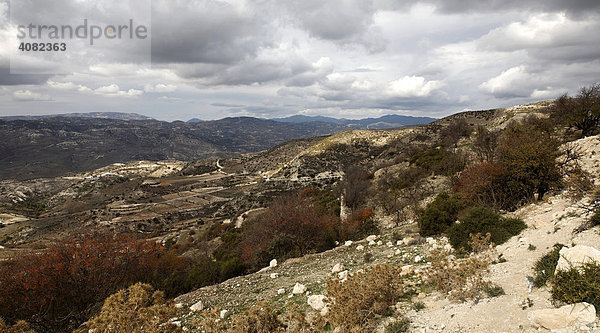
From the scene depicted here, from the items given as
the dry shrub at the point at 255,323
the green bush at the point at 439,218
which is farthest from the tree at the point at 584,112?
the dry shrub at the point at 255,323

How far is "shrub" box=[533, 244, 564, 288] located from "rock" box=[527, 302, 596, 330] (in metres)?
1.59

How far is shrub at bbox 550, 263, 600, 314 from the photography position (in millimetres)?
4754

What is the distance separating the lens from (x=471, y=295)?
268 inches

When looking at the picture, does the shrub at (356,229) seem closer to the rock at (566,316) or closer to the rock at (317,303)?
the rock at (317,303)

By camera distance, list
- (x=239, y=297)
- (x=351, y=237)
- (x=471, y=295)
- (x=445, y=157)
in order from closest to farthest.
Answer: (x=471, y=295) → (x=239, y=297) → (x=351, y=237) → (x=445, y=157)

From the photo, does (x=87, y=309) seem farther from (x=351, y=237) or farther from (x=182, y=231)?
(x=182, y=231)

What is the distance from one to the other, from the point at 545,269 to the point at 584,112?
2929 cm

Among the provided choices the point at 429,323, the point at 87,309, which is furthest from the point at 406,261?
the point at 87,309

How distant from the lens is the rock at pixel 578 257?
17.5 ft

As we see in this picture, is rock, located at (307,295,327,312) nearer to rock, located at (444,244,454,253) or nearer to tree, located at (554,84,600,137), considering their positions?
rock, located at (444,244,454,253)

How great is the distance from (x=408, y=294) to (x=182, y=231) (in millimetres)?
52910

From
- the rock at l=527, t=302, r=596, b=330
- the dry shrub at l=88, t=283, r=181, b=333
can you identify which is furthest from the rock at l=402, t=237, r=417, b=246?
the dry shrub at l=88, t=283, r=181, b=333

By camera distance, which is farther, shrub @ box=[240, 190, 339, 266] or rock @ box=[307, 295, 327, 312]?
shrub @ box=[240, 190, 339, 266]

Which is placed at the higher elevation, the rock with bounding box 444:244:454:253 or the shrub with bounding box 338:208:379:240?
the rock with bounding box 444:244:454:253
